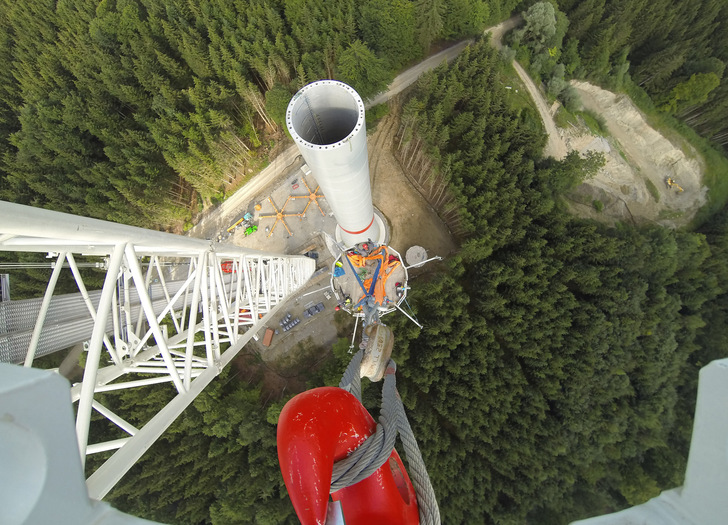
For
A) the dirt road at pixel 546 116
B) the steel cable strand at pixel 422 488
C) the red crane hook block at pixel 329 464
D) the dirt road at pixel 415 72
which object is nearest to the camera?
the red crane hook block at pixel 329 464

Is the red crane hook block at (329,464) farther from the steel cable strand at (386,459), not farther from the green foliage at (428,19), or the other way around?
the green foliage at (428,19)

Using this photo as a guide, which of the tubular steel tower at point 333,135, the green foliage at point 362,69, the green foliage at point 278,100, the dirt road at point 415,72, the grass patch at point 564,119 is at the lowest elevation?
the tubular steel tower at point 333,135

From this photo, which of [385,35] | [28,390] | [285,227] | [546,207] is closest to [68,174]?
[285,227]

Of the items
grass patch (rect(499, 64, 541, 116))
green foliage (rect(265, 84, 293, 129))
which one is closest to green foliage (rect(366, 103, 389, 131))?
green foliage (rect(265, 84, 293, 129))

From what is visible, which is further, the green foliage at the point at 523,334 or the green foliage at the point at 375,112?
the green foliage at the point at 375,112

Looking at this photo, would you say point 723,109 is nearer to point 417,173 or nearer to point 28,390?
point 417,173

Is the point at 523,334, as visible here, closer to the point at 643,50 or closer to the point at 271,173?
the point at 271,173

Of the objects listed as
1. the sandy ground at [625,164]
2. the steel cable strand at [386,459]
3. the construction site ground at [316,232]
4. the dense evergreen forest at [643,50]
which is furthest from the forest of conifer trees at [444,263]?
the steel cable strand at [386,459]
